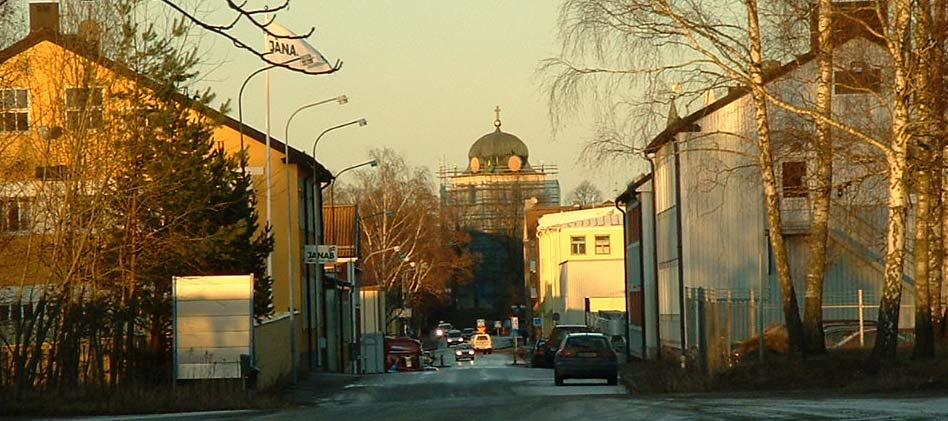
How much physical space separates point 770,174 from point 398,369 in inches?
1496

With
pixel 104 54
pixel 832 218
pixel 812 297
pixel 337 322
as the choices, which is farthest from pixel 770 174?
pixel 337 322

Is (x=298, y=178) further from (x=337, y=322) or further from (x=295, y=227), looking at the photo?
(x=337, y=322)

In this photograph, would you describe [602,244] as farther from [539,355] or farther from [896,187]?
[896,187]

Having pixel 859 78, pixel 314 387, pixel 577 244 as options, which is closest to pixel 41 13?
pixel 314 387

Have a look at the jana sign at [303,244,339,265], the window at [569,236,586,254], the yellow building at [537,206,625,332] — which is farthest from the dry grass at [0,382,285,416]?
the window at [569,236,586,254]

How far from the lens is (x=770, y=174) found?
27.1 m

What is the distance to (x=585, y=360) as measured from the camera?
34.7 metres

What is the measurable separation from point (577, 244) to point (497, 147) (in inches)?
2018

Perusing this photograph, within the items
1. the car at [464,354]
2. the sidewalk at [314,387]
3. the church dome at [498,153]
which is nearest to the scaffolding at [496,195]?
the church dome at [498,153]

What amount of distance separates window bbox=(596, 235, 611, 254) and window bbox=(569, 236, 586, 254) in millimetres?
1046

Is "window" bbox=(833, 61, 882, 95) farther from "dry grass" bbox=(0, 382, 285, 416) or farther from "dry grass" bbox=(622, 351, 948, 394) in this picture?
"dry grass" bbox=(0, 382, 285, 416)

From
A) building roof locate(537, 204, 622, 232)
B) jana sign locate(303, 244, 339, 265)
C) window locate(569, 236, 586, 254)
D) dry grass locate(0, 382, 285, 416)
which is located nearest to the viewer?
dry grass locate(0, 382, 285, 416)

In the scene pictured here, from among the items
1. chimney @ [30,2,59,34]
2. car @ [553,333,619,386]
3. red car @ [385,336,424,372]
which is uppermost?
chimney @ [30,2,59,34]

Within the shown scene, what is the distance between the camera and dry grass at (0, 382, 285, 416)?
24.2 meters
